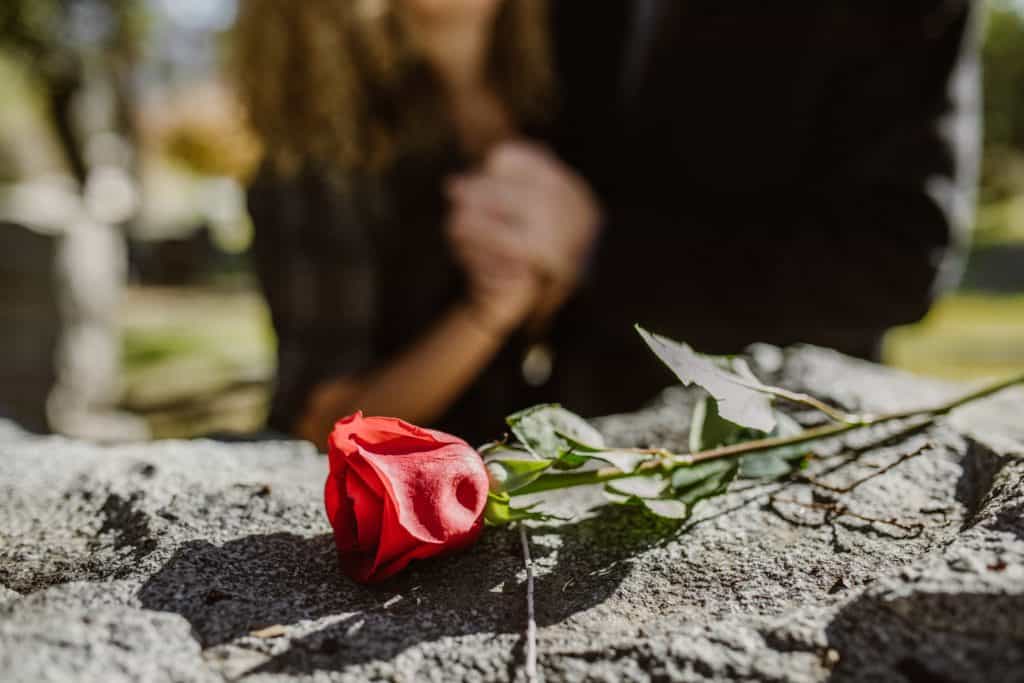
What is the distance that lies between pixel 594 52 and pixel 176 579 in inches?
77.1

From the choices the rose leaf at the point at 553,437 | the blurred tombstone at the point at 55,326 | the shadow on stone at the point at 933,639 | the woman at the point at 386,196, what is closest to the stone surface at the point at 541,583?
the shadow on stone at the point at 933,639

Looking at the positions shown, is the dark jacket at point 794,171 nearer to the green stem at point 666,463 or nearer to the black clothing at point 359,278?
the black clothing at point 359,278

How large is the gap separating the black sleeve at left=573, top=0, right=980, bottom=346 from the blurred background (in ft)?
3.93

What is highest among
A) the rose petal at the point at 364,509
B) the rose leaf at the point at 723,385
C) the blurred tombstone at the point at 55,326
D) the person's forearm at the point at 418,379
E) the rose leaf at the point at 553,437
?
the rose leaf at the point at 723,385

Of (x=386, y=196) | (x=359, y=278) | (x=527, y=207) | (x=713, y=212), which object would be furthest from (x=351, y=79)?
(x=713, y=212)

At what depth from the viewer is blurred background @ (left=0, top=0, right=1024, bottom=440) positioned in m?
4.32

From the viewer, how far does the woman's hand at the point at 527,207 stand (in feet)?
5.94

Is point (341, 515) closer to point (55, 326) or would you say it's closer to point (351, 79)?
point (351, 79)

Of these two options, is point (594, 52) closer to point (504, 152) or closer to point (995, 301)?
point (504, 152)

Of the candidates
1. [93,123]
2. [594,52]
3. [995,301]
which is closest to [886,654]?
[594,52]

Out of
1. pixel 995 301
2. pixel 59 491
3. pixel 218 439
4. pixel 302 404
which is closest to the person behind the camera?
pixel 59 491

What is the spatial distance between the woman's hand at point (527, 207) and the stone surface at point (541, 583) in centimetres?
97

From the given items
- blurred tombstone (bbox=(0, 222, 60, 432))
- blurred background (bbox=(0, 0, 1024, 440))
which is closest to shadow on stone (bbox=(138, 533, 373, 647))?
blurred background (bbox=(0, 0, 1024, 440))

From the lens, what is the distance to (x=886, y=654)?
53cm
